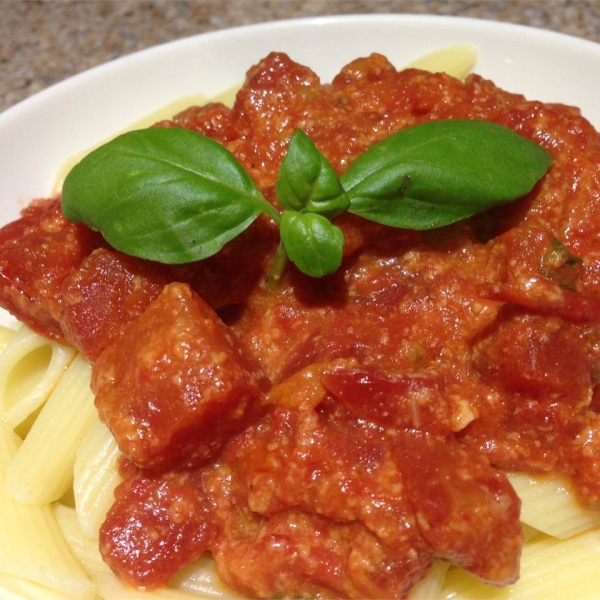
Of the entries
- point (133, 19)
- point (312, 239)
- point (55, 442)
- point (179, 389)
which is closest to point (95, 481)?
point (55, 442)

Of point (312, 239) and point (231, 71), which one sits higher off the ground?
point (231, 71)

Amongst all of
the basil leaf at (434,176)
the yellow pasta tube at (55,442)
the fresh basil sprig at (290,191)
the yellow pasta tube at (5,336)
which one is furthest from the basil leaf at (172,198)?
the yellow pasta tube at (5,336)

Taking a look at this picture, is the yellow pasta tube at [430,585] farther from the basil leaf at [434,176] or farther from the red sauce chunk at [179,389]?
the basil leaf at [434,176]

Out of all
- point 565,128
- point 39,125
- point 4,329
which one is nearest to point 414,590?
point 565,128

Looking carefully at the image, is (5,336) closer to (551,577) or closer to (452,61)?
(551,577)

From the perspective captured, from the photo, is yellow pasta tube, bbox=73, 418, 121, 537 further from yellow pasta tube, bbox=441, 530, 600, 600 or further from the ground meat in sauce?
yellow pasta tube, bbox=441, 530, 600, 600

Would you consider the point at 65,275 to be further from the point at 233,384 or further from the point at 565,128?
the point at 565,128
